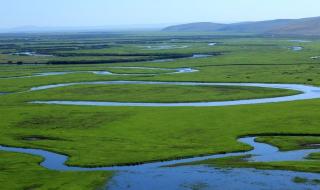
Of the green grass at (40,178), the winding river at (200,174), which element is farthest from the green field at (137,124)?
the winding river at (200,174)

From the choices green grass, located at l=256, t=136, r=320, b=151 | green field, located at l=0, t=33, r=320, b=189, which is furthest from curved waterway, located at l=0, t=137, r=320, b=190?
green grass, located at l=256, t=136, r=320, b=151

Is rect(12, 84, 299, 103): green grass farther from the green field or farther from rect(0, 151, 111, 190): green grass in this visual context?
rect(0, 151, 111, 190): green grass

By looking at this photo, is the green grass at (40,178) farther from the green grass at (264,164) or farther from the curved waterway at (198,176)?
the green grass at (264,164)

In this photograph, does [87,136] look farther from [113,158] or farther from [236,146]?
[236,146]

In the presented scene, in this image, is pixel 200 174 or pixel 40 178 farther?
pixel 200 174

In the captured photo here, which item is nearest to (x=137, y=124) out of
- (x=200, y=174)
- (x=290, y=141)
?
(x=290, y=141)

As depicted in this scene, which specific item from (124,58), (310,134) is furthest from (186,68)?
Answer: (310,134)

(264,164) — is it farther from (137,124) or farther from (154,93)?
(154,93)
